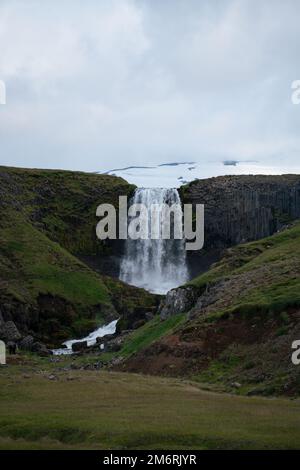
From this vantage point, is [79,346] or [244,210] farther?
[244,210]

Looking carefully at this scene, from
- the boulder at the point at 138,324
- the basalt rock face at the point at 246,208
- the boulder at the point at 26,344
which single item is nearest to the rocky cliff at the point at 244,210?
the basalt rock face at the point at 246,208

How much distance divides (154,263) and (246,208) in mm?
21697

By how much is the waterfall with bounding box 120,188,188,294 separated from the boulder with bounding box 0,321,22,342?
43.8m

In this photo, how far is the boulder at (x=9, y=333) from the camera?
2714 inches

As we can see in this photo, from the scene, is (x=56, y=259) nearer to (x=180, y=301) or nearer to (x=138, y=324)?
(x=138, y=324)

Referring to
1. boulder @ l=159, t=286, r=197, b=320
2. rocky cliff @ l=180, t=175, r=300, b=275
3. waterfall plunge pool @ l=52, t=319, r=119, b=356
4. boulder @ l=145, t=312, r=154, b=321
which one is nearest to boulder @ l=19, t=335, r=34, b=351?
waterfall plunge pool @ l=52, t=319, r=119, b=356

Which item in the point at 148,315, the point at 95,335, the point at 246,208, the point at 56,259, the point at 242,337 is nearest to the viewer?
the point at 242,337

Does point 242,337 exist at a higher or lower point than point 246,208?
lower

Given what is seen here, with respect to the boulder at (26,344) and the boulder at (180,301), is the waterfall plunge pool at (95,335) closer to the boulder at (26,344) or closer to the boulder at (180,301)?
the boulder at (26,344)

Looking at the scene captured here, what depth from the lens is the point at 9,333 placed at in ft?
230

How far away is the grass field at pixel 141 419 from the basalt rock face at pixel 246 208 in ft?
302

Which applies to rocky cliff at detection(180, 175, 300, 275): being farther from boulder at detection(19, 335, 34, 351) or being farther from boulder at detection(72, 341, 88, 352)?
boulder at detection(19, 335, 34, 351)

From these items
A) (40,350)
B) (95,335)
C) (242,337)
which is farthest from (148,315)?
(242,337)

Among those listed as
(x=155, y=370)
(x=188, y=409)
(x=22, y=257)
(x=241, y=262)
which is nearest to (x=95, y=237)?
(x=22, y=257)
